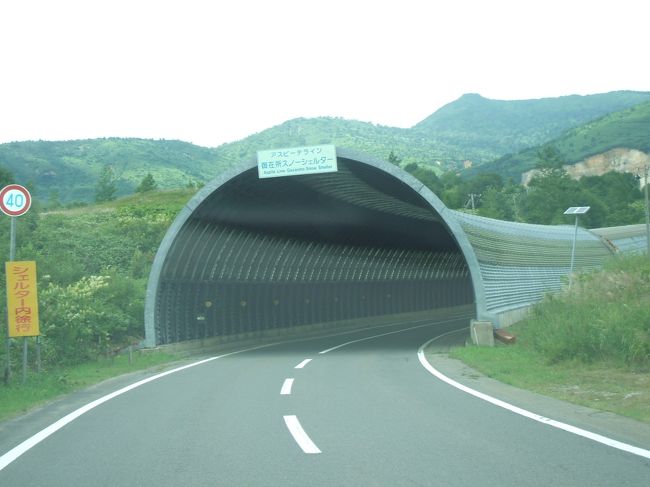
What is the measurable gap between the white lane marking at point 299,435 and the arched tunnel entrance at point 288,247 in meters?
13.7

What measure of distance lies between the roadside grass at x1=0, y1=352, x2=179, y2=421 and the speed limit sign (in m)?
3.35

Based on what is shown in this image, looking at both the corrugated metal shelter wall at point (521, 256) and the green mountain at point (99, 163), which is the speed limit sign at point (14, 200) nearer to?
the corrugated metal shelter wall at point (521, 256)

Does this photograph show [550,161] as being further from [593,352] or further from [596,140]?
[593,352]

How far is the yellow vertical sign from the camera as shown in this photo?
1482 centimetres

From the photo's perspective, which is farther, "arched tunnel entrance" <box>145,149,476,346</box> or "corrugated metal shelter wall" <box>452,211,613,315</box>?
"corrugated metal shelter wall" <box>452,211,613,315</box>

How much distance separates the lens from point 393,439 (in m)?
8.46

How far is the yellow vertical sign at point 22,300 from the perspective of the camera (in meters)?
14.8

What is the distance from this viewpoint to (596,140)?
157500mm

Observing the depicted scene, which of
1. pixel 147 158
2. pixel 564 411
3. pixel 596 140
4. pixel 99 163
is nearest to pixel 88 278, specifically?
pixel 564 411

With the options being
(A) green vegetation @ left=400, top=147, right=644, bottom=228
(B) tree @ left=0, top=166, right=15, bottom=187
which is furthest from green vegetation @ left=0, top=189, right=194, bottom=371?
(A) green vegetation @ left=400, top=147, right=644, bottom=228

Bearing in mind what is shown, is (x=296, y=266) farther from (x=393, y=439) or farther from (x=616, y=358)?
(x=393, y=439)

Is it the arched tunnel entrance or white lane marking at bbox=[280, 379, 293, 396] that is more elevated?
the arched tunnel entrance

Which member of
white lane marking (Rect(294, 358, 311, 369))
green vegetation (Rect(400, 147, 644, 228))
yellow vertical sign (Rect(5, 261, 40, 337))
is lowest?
white lane marking (Rect(294, 358, 311, 369))

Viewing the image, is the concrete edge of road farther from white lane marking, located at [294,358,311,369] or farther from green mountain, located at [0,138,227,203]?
green mountain, located at [0,138,227,203]
